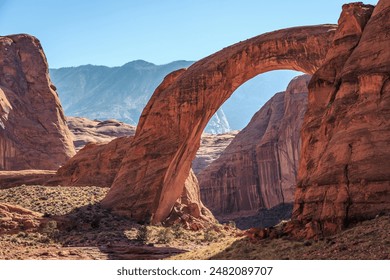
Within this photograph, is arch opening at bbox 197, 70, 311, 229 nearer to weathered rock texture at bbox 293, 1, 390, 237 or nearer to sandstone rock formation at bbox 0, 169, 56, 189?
sandstone rock formation at bbox 0, 169, 56, 189

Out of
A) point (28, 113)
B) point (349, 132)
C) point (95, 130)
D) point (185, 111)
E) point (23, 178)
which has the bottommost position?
point (23, 178)

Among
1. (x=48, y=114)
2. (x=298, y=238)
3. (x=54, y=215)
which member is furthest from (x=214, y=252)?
(x=48, y=114)

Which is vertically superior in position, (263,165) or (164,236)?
(164,236)

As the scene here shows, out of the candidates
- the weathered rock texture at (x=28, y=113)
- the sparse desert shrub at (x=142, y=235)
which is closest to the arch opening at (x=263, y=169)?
the weathered rock texture at (x=28, y=113)

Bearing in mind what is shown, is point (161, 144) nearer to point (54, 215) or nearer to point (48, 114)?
point (54, 215)

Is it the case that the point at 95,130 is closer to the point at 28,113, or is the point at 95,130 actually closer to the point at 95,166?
the point at 28,113

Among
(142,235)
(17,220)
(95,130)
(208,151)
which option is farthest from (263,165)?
(17,220)
